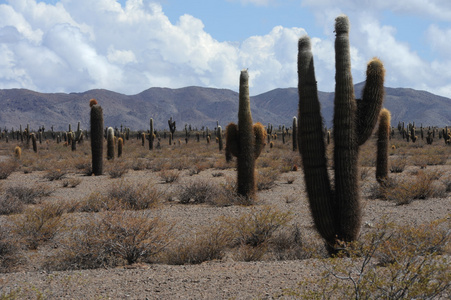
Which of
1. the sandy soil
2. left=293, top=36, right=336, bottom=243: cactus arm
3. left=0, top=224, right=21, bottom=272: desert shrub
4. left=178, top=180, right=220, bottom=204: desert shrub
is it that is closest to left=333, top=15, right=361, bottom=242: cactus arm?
left=293, top=36, right=336, bottom=243: cactus arm

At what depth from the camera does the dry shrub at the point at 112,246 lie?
7445mm

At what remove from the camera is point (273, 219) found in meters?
9.10

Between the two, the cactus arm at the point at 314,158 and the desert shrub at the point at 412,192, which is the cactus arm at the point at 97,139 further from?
the cactus arm at the point at 314,158

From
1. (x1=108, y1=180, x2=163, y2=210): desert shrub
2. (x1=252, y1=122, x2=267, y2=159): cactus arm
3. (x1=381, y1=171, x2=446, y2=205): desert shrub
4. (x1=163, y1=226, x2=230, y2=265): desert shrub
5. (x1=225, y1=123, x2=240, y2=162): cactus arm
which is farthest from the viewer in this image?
(x1=252, y1=122, x2=267, y2=159): cactus arm

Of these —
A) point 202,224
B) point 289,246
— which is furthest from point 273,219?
point 202,224

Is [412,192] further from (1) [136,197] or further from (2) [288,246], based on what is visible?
(1) [136,197]

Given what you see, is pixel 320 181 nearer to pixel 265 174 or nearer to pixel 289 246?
pixel 289 246

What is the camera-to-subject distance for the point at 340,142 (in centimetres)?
777

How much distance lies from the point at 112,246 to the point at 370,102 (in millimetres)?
5517

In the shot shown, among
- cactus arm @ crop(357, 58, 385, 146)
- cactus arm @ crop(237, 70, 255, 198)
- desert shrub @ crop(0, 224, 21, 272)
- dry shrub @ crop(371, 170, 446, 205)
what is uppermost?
cactus arm @ crop(357, 58, 385, 146)

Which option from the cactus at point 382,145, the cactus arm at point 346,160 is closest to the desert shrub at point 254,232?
the cactus arm at point 346,160

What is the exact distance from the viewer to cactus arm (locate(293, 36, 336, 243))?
7.90 meters

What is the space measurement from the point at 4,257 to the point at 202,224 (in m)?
4.66

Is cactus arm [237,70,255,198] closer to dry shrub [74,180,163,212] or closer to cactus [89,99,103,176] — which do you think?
dry shrub [74,180,163,212]
